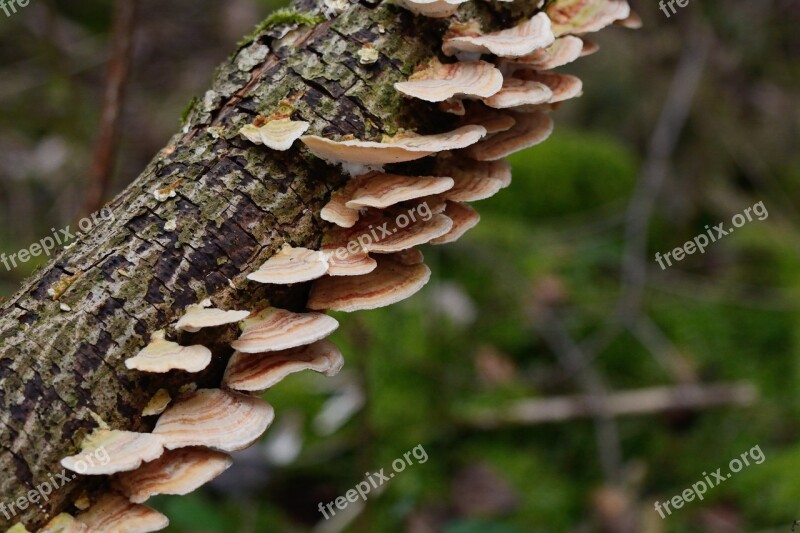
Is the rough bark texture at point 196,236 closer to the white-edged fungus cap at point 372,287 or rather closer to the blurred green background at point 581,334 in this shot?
the white-edged fungus cap at point 372,287

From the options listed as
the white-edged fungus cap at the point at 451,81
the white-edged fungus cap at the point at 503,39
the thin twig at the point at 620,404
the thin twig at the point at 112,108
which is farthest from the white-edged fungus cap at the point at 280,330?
the thin twig at the point at 620,404

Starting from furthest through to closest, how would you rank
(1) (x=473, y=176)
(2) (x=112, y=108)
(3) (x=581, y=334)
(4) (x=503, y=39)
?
(3) (x=581, y=334) < (2) (x=112, y=108) < (1) (x=473, y=176) < (4) (x=503, y=39)

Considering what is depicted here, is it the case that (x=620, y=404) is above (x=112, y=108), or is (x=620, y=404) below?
below

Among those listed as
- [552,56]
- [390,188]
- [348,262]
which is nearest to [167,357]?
[348,262]

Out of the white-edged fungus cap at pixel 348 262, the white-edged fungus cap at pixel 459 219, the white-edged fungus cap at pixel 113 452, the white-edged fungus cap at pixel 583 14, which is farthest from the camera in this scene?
the white-edged fungus cap at pixel 583 14

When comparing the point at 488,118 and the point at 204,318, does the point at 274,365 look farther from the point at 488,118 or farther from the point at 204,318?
the point at 488,118

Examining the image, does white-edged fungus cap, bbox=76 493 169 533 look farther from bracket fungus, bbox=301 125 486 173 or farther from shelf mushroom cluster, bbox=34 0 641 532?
bracket fungus, bbox=301 125 486 173
